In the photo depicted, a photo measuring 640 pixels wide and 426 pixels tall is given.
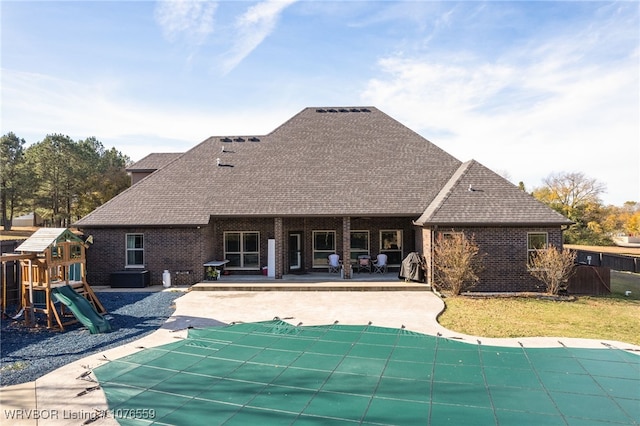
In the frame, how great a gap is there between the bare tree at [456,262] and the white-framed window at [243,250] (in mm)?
8355

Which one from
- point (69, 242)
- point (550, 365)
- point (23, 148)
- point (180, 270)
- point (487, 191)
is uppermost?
point (23, 148)

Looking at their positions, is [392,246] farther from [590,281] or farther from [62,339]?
[62,339]

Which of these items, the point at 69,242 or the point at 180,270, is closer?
the point at 69,242

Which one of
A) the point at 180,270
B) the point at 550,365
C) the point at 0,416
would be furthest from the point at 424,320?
the point at 180,270

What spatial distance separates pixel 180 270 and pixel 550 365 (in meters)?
13.6

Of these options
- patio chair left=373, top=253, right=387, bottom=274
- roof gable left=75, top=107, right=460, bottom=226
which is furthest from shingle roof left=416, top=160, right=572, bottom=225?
patio chair left=373, top=253, right=387, bottom=274

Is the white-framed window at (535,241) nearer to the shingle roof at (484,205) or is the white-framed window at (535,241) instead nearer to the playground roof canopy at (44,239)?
the shingle roof at (484,205)

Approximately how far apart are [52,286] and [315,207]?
→ 9.76m

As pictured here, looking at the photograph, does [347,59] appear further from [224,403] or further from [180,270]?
[224,403]

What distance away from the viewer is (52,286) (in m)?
10.6

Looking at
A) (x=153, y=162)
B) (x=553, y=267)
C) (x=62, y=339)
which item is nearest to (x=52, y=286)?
(x=62, y=339)

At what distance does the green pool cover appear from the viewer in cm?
560

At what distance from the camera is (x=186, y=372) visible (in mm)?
7219

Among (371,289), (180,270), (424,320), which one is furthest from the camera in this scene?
(180,270)
